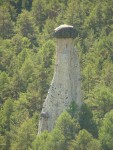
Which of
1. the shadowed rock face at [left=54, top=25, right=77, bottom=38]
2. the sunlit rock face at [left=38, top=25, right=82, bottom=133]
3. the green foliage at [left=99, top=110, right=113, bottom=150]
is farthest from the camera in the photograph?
the sunlit rock face at [left=38, top=25, right=82, bottom=133]

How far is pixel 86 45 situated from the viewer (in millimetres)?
67625

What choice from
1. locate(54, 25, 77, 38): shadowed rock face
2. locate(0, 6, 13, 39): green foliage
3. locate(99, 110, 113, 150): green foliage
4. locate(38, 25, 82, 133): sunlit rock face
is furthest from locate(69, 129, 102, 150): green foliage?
locate(0, 6, 13, 39): green foliage

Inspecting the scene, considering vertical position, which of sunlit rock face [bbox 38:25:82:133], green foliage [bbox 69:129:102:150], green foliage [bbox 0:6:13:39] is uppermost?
green foliage [bbox 0:6:13:39]

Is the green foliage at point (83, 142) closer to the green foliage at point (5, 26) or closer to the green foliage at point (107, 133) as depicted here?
the green foliage at point (107, 133)

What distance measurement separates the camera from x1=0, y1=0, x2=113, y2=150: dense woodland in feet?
141

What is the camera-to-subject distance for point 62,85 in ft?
150

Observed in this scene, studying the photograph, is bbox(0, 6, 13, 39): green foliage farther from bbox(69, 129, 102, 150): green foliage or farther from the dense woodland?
bbox(69, 129, 102, 150): green foliage

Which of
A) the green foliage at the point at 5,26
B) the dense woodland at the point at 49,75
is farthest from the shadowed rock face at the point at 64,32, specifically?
the green foliage at the point at 5,26

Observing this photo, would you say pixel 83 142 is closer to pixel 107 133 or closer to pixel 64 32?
pixel 107 133

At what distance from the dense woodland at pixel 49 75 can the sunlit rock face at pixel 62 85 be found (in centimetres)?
98

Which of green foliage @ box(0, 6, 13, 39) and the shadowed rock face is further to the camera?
green foliage @ box(0, 6, 13, 39)

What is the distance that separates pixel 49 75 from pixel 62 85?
31.4ft

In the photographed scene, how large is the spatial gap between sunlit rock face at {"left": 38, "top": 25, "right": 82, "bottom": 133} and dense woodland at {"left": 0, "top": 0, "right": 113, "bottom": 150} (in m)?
0.98

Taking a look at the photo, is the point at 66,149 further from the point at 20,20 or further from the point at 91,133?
the point at 20,20
